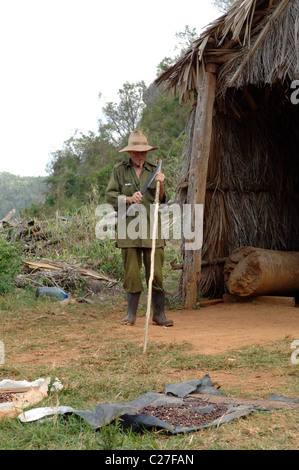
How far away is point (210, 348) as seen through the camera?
472 cm

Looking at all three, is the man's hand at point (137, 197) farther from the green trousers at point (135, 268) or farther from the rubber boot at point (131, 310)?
the rubber boot at point (131, 310)

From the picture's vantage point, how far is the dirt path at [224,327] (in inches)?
196

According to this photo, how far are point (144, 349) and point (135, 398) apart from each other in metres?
1.22

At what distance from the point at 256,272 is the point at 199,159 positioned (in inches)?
61.5

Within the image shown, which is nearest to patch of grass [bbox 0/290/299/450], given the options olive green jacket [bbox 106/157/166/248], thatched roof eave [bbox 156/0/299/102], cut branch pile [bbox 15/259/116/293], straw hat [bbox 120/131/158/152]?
olive green jacket [bbox 106/157/166/248]

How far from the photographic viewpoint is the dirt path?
498cm

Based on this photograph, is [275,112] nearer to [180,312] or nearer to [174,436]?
[180,312]

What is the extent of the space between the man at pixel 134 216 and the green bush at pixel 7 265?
2271mm

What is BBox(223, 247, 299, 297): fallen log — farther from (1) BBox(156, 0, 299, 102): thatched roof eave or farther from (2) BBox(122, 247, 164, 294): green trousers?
(1) BBox(156, 0, 299, 102): thatched roof eave

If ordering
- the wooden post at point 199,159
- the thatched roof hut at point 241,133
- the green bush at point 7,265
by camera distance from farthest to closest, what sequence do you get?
the green bush at point 7,265 → the wooden post at point 199,159 → the thatched roof hut at point 241,133

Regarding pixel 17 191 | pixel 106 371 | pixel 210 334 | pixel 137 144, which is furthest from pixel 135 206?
pixel 17 191

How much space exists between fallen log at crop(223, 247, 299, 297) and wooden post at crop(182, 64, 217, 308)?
512 millimetres

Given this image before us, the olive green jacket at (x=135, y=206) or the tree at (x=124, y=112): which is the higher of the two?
the tree at (x=124, y=112)

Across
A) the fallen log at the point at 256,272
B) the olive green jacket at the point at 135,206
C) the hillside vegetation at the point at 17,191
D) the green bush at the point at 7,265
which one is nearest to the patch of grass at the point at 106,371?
the green bush at the point at 7,265
